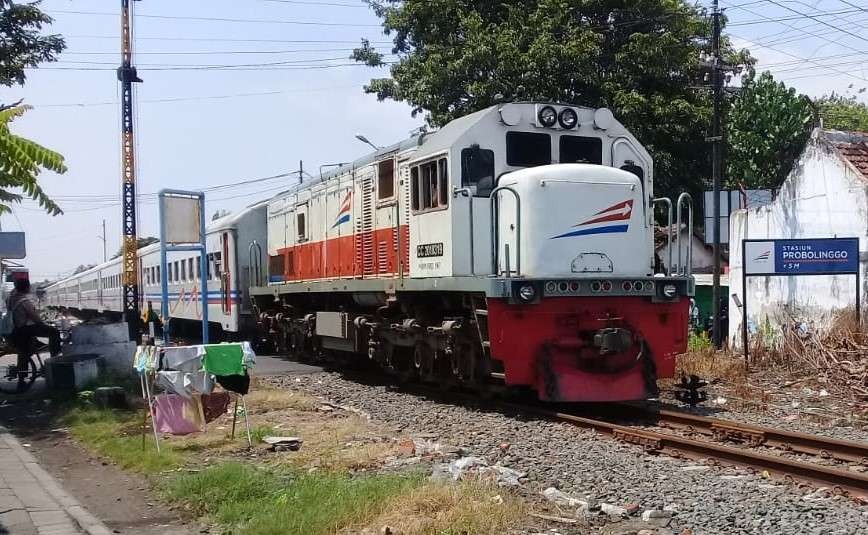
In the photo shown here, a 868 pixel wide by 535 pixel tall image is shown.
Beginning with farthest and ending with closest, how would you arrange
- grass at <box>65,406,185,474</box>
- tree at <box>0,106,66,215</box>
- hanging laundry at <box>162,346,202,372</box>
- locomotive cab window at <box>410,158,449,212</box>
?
1. locomotive cab window at <box>410,158,449,212</box>
2. hanging laundry at <box>162,346,202,372</box>
3. grass at <box>65,406,185,474</box>
4. tree at <box>0,106,66,215</box>

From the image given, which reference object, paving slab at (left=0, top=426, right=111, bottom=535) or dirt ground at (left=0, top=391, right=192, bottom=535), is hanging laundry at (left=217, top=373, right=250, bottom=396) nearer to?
dirt ground at (left=0, top=391, right=192, bottom=535)

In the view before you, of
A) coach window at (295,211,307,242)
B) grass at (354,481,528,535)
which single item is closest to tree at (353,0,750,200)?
coach window at (295,211,307,242)

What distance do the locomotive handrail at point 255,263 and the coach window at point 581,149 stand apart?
33.8 ft

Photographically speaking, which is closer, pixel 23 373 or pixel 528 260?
pixel 528 260

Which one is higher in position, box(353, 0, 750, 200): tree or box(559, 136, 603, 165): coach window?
box(353, 0, 750, 200): tree

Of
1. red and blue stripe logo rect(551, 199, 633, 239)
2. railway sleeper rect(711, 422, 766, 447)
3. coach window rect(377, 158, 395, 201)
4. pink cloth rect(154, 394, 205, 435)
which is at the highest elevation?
coach window rect(377, 158, 395, 201)

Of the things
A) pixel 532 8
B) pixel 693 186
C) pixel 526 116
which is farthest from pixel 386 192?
pixel 693 186

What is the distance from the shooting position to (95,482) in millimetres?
7422

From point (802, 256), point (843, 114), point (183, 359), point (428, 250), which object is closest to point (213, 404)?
point (183, 359)

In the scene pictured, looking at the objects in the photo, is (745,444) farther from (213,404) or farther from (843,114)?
(843,114)

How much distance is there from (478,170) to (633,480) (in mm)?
4982

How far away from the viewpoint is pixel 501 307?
9.74 m

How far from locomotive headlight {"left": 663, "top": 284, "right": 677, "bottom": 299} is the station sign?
15.2 ft

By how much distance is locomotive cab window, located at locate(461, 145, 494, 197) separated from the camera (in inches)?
420
